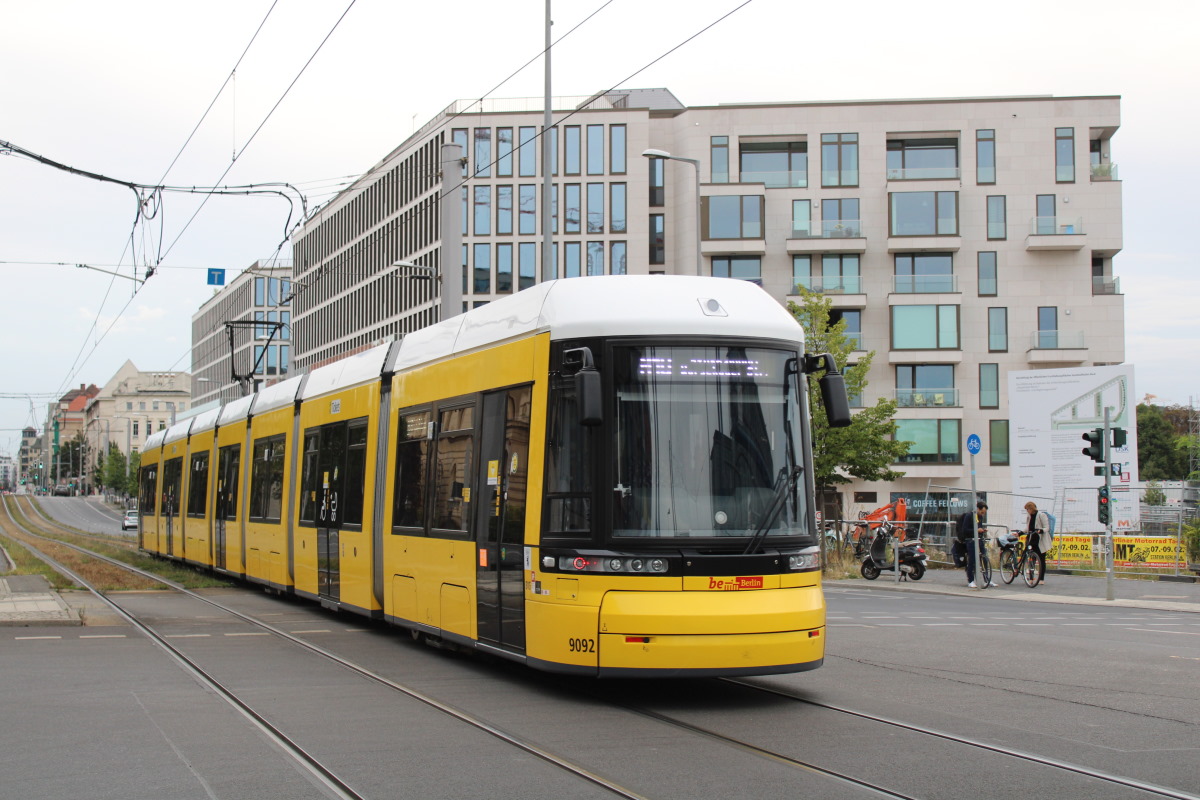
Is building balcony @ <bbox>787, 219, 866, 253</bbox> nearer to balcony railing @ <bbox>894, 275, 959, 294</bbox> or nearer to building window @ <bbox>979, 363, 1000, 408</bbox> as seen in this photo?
balcony railing @ <bbox>894, 275, 959, 294</bbox>

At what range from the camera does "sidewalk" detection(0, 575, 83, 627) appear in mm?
15641

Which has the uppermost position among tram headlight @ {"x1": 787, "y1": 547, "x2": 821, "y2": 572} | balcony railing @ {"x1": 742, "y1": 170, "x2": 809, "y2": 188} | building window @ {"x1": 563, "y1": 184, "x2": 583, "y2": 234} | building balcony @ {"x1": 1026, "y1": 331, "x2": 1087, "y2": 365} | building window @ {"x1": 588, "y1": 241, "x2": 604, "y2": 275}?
balcony railing @ {"x1": 742, "y1": 170, "x2": 809, "y2": 188}

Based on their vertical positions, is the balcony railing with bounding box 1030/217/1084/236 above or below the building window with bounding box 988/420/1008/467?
above

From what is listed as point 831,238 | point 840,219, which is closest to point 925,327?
point 831,238

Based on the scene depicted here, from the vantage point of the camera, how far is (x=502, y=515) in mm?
10867

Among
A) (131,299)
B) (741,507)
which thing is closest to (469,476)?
(741,507)

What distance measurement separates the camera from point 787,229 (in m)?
66.5

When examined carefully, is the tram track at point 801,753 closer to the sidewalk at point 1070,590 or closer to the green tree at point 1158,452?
the sidewalk at point 1070,590

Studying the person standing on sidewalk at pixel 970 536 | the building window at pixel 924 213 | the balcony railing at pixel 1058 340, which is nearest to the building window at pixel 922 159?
the building window at pixel 924 213

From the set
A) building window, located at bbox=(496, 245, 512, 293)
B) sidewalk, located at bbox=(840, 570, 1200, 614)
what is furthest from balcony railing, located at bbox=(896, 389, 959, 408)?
sidewalk, located at bbox=(840, 570, 1200, 614)

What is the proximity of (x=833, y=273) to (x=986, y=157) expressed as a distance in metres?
9.20

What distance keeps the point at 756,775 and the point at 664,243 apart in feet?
204

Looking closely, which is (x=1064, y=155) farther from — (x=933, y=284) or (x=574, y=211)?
(x=574, y=211)

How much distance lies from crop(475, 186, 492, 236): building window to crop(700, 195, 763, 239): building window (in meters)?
11.4
